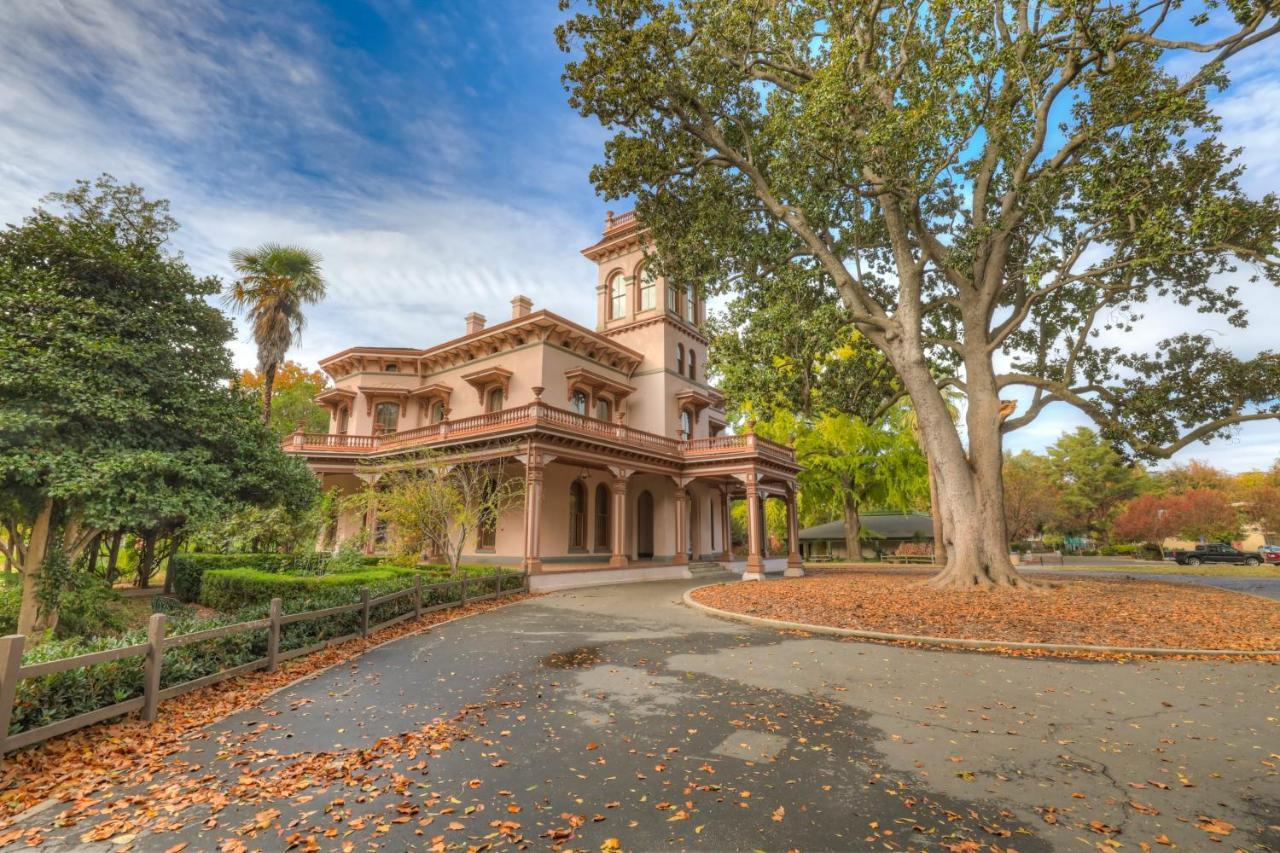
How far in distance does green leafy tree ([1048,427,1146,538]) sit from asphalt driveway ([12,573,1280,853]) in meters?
59.2

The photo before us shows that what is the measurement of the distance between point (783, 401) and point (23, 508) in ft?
59.9

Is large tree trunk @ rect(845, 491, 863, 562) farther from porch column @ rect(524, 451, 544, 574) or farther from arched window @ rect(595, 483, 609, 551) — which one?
porch column @ rect(524, 451, 544, 574)

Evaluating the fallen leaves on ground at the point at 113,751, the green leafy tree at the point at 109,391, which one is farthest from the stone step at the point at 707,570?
the fallen leaves on ground at the point at 113,751

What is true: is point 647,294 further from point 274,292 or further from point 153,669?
point 153,669

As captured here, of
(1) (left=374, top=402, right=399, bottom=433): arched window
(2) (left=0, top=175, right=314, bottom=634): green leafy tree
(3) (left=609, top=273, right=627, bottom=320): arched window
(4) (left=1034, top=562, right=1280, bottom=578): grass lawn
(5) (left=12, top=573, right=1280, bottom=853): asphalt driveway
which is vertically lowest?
(4) (left=1034, top=562, right=1280, bottom=578): grass lawn

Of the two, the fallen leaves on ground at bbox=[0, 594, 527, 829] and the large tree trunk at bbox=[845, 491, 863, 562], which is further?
the large tree trunk at bbox=[845, 491, 863, 562]

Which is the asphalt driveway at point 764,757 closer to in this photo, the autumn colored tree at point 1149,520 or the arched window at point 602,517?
the arched window at point 602,517

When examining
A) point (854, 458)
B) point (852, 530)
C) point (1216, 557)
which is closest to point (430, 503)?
point (854, 458)

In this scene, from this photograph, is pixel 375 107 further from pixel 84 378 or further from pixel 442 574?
pixel 442 574

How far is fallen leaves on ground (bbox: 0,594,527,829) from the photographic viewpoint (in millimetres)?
4301

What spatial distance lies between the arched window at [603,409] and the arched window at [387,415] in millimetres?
9985

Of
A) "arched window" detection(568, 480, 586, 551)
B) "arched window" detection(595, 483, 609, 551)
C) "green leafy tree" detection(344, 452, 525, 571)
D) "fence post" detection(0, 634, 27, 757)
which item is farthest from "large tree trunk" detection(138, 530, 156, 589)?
"fence post" detection(0, 634, 27, 757)

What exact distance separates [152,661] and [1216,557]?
162 ft

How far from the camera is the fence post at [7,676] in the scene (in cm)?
451
